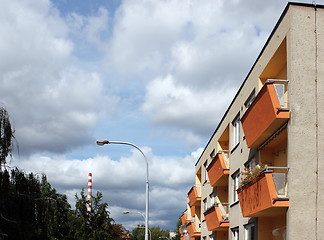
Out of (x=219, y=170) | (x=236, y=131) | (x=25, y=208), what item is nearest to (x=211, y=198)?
(x=219, y=170)

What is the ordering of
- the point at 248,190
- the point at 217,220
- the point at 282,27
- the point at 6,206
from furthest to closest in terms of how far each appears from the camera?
1. the point at 217,220
2. the point at 6,206
3. the point at 248,190
4. the point at 282,27

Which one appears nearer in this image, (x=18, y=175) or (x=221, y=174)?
(x=18, y=175)

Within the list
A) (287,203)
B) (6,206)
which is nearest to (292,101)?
(287,203)

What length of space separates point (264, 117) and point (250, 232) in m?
6.39

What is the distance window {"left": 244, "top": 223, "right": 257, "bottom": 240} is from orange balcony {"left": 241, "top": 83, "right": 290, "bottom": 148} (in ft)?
11.3

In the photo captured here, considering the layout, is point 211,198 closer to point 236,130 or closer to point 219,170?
point 219,170

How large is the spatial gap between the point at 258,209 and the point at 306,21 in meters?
6.48

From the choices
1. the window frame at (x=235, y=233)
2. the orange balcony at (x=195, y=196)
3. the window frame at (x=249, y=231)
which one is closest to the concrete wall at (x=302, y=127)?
the window frame at (x=249, y=231)

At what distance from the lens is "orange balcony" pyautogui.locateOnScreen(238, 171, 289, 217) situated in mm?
15430

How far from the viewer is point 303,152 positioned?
1510 cm

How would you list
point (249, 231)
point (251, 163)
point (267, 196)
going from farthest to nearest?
point (251, 163), point (249, 231), point (267, 196)

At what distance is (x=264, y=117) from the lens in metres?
17.0

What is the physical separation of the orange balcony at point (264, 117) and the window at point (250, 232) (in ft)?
11.3

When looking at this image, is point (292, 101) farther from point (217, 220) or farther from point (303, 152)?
point (217, 220)
